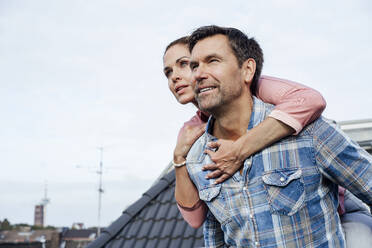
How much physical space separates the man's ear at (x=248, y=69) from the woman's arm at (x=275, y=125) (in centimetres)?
12

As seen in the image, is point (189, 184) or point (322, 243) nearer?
point (322, 243)

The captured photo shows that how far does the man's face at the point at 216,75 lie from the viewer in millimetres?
1987

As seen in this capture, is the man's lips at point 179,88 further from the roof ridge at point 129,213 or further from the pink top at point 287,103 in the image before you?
the roof ridge at point 129,213

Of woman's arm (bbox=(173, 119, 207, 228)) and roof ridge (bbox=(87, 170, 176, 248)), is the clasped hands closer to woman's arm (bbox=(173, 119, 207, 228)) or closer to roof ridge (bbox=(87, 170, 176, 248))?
woman's arm (bbox=(173, 119, 207, 228))

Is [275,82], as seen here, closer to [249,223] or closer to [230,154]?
[230,154]

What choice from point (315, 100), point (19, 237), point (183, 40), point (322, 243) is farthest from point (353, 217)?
point (19, 237)

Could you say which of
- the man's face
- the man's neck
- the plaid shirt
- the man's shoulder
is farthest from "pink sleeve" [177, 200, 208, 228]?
the man's shoulder

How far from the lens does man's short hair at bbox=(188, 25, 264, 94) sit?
2.09m

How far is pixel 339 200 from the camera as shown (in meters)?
2.09

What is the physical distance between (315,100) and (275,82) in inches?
10.5

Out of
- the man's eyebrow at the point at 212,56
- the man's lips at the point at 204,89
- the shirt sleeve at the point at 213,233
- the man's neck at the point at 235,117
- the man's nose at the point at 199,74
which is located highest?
the man's eyebrow at the point at 212,56

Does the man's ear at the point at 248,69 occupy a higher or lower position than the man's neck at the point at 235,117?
higher

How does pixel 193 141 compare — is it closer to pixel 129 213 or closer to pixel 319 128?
pixel 319 128

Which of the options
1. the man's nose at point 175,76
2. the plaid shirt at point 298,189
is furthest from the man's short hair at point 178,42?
the plaid shirt at point 298,189
